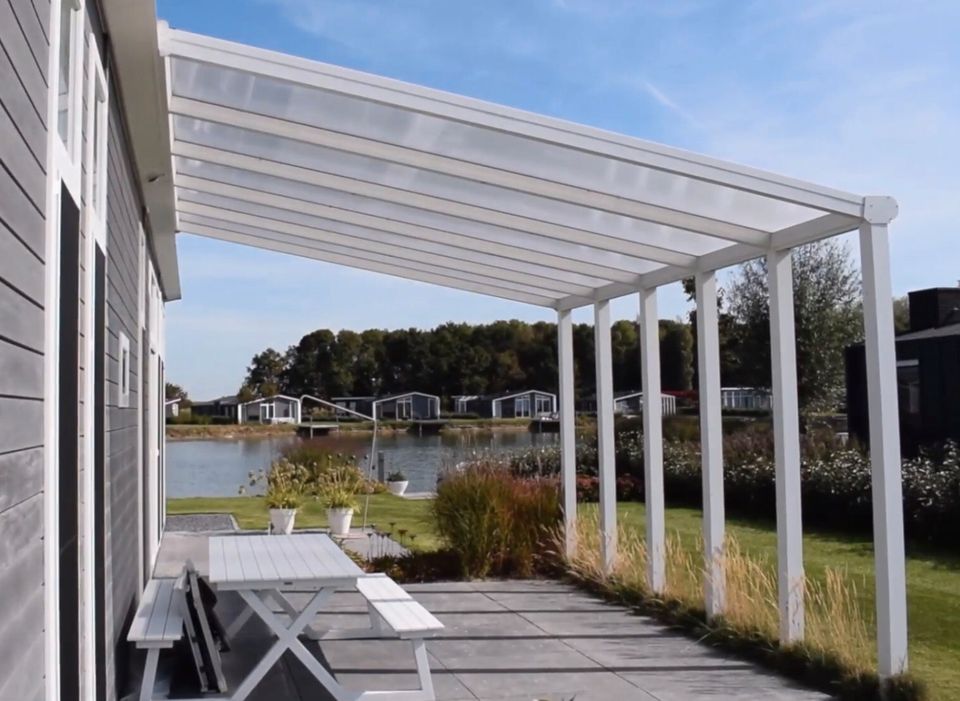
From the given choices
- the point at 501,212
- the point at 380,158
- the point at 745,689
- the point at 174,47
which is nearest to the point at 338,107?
the point at 380,158

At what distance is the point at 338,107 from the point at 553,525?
4998 mm

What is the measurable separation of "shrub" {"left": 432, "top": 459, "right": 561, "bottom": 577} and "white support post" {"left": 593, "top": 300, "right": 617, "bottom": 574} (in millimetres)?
839

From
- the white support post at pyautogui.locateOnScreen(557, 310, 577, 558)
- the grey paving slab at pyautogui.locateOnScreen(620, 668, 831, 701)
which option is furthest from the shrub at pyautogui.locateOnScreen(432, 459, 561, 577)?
the grey paving slab at pyautogui.locateOnScreen(620, 668, 831, 701)

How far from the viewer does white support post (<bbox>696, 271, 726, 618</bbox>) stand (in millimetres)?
6125

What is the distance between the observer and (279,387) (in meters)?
57.1

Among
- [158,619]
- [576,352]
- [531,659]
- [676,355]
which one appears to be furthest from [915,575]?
[576,352]

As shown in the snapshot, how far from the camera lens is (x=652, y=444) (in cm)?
710

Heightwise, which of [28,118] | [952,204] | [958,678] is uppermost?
[952,204]

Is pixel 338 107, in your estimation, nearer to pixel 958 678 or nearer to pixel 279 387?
pixel 958 678

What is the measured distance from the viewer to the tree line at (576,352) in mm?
21922

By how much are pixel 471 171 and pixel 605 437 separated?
10.8 feet

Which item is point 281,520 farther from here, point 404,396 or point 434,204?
point 404,396

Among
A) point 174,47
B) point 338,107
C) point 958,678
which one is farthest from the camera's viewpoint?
point 958,678

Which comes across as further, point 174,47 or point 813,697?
point 813,697
